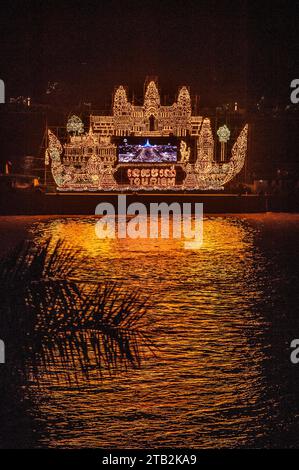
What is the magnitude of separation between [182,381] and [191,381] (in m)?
0.07

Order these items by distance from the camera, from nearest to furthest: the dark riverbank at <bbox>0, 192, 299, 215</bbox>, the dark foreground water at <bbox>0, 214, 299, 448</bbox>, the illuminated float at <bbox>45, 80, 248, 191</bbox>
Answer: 1. the dark foreground water at <bbox>0, 214, 299, 448</bbox>
2. the dark riverbank at <bbox>0, 192, 299, 215</bbox>
3. the illuminated float at <bbox>45, 80, 248, 191</bbox>

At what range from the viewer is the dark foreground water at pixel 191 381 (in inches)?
251

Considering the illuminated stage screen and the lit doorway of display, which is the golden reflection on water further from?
the lit doorway of display

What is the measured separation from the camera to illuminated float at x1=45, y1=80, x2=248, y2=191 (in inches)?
1011

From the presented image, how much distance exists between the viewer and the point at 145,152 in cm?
2592

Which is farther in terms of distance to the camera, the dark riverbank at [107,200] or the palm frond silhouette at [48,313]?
the dark riverbank at [107,200]

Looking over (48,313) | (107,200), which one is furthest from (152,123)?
(48,313)

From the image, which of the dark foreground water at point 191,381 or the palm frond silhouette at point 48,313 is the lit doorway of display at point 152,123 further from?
the palm frond silhouette at point 48,313

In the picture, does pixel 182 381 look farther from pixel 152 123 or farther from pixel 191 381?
pixel 152 123

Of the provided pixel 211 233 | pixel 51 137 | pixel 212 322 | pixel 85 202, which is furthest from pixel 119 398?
pixel 51 137

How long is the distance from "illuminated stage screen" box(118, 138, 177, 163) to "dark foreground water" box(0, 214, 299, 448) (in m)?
12.0

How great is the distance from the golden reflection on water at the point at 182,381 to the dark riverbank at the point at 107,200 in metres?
9.71

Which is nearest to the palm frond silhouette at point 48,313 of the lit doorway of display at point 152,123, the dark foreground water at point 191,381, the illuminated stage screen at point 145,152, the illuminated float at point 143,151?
the dark foreground water at point 191,381

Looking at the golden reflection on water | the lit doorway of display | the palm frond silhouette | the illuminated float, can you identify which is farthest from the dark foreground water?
the lit doorway of display
